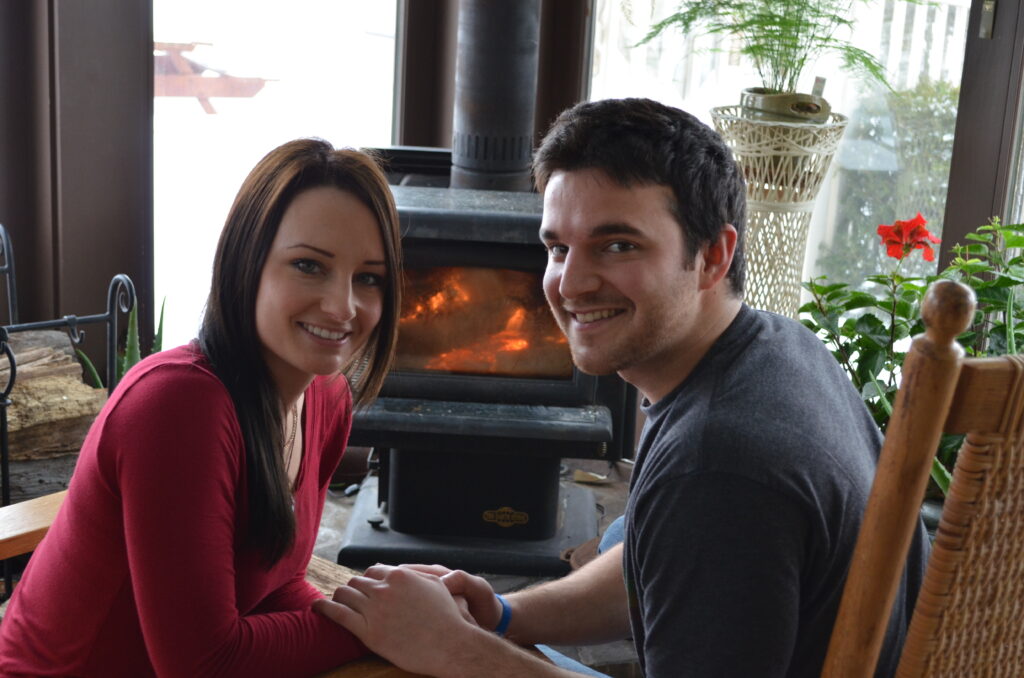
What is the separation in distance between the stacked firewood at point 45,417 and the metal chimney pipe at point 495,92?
1.03m

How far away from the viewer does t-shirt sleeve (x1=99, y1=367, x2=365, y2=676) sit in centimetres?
125

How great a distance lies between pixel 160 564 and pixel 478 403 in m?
1.55

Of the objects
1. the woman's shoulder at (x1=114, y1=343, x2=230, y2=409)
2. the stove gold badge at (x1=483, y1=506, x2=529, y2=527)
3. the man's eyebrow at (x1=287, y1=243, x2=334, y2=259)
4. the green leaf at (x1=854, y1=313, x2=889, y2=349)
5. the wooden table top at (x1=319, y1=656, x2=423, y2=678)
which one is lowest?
the stove gold badge at (x1=483, y1=506, x2=529, y2=527)

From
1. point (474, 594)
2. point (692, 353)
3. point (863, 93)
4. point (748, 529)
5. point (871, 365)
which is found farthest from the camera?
point (863, 93)

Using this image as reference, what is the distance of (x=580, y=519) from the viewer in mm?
3084

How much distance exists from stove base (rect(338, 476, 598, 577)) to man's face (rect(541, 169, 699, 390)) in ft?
5.07

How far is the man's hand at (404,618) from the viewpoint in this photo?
50.9 inches

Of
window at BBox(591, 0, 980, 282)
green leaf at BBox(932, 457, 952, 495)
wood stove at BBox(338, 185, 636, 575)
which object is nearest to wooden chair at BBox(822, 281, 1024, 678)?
green leaf at BBox(932, 457, 952, 495)

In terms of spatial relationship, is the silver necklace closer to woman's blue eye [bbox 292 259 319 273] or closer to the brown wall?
woman's blue eye [bbox 292 259 319 273]

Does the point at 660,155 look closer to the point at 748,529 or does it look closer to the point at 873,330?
the point at 748,529

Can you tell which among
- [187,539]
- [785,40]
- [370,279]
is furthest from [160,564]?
[785,40]

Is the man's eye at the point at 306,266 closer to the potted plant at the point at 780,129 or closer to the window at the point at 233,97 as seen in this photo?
the potted plant at the point at 780,129

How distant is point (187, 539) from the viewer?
1254 mm

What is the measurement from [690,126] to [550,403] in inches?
55.7
